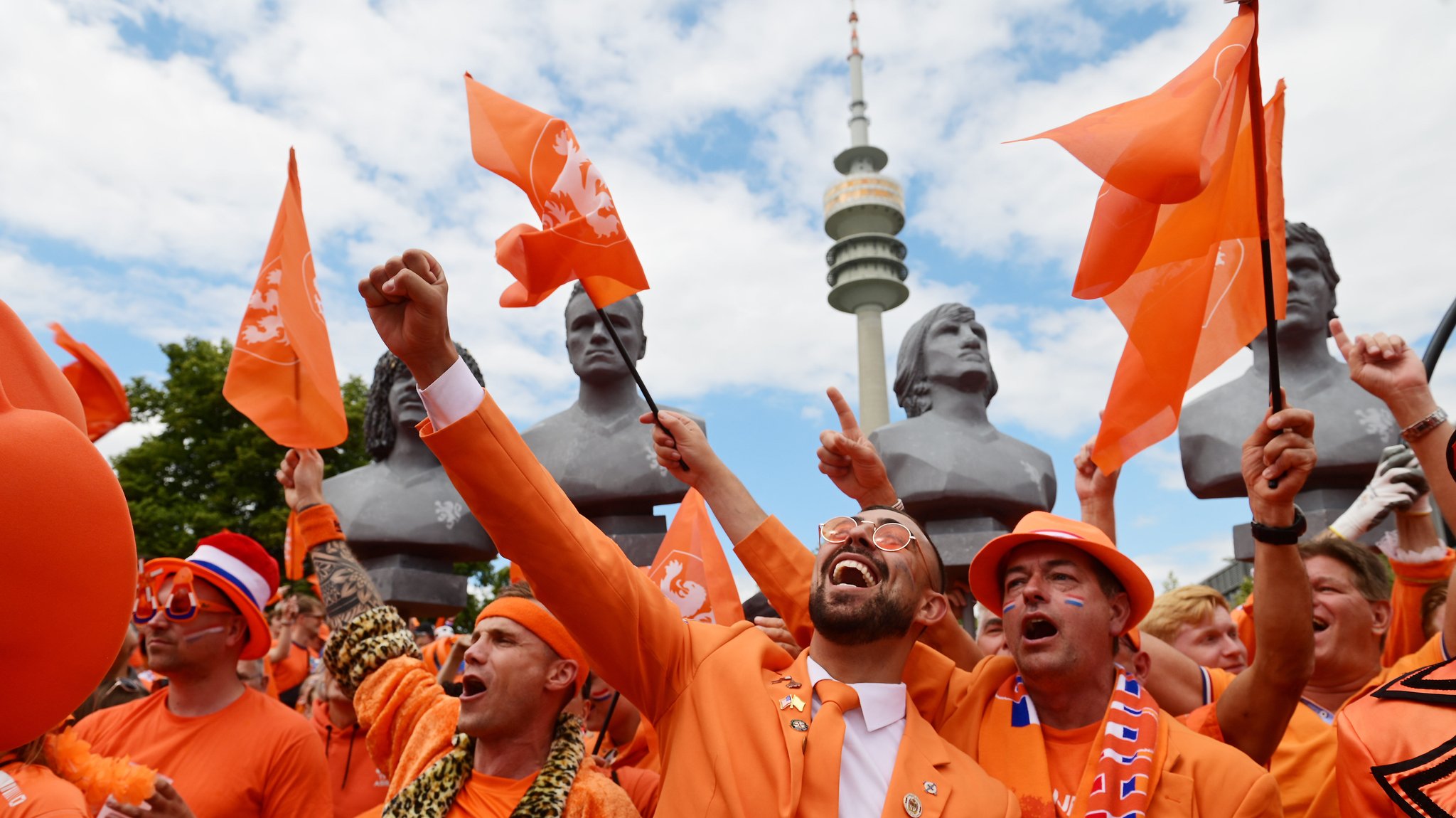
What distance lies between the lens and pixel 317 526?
161 inches

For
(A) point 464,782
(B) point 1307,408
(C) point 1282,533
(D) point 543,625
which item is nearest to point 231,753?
(A) point 464,782

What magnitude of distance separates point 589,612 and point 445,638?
12.5 feet

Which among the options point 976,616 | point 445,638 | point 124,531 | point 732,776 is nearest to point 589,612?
point 732,776

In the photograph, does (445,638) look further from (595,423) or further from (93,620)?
(93,620)

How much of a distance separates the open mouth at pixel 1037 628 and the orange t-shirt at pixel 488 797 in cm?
163

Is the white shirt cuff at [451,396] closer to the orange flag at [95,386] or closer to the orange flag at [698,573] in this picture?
the orange flag at [698,573]

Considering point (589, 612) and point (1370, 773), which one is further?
point (589, 612)

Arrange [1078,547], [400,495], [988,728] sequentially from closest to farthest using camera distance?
[988,728] → [1078,547] → [400,495]

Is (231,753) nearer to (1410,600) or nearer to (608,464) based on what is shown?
(608,464)

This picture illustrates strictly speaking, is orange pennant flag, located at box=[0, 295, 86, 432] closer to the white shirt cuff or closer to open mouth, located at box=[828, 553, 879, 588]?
the white shirt cuff

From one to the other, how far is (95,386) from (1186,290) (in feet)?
13.5

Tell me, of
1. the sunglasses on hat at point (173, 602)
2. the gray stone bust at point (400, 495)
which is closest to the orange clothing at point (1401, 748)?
A: the sunglasses on hat at point (173, 602)

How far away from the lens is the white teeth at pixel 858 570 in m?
3.06

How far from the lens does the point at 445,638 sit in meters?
6.19
